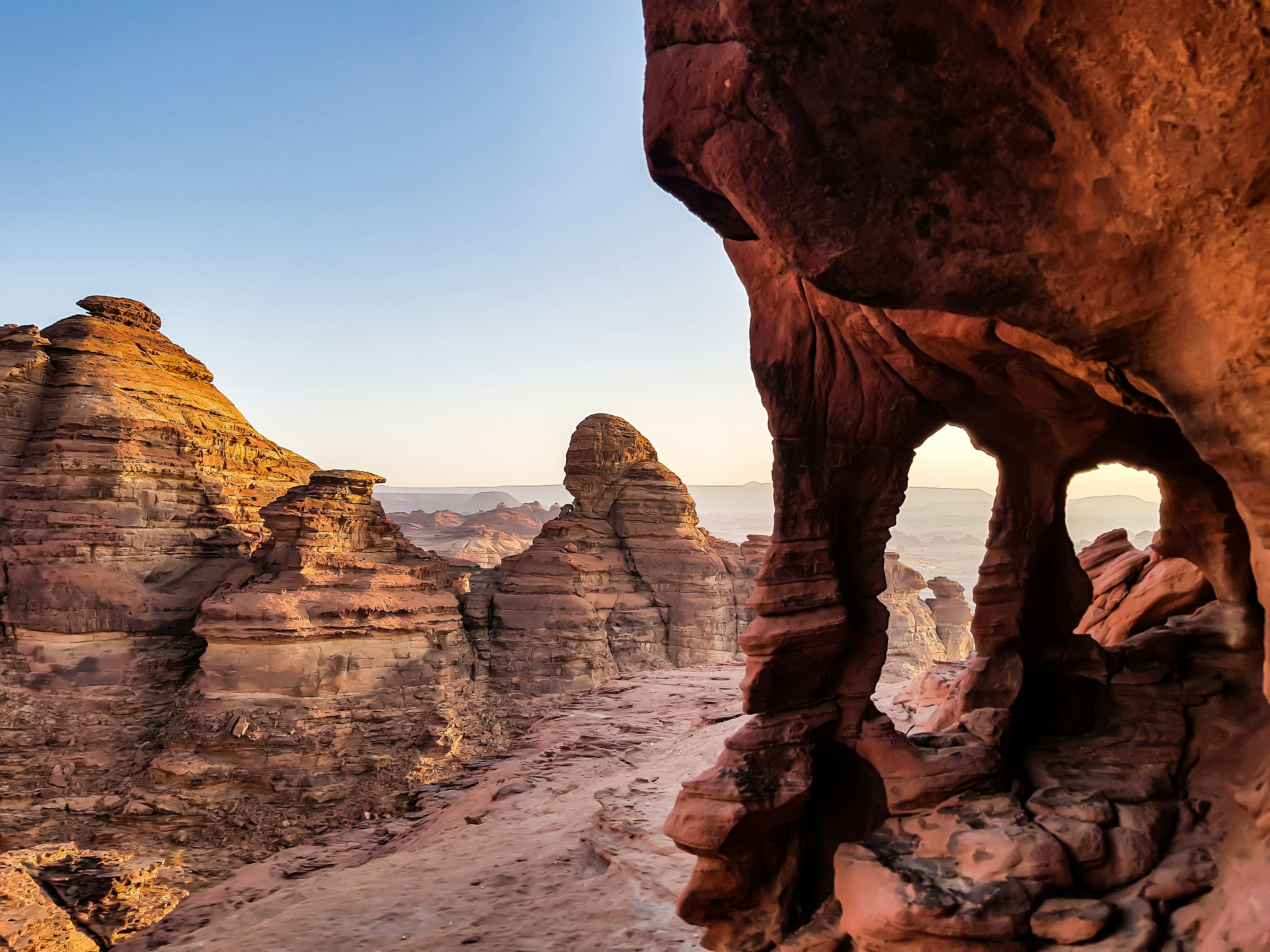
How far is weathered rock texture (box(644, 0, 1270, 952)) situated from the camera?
308cm

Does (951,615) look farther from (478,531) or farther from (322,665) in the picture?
(478,531)

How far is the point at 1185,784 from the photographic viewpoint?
551cm

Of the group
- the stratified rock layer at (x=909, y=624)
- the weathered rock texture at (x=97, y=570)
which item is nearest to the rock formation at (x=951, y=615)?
the stratified rock layer at (x=909, y=624)

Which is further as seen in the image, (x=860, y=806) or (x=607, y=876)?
(x=607, y=876)

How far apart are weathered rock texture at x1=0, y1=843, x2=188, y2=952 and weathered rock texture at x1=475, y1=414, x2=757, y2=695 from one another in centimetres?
1100

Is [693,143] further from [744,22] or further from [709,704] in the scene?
[709,704]

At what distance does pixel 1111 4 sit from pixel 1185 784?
5642 mm

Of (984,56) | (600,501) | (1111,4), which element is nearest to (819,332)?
(984,56)

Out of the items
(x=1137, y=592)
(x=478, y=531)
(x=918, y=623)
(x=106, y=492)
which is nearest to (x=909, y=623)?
(x=918, y=623)

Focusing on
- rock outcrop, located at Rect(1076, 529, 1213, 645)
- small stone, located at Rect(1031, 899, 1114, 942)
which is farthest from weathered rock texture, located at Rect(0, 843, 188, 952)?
rock outcrop, located at Rect(1076, 529, 1213, 645)

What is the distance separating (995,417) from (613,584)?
873 inches

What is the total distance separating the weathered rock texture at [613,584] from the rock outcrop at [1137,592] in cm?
1762

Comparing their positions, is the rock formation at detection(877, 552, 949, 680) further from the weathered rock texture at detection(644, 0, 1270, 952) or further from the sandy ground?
the weathered rock texture at detection(644, 0, 1270, 952)

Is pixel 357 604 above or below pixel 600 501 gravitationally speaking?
below
